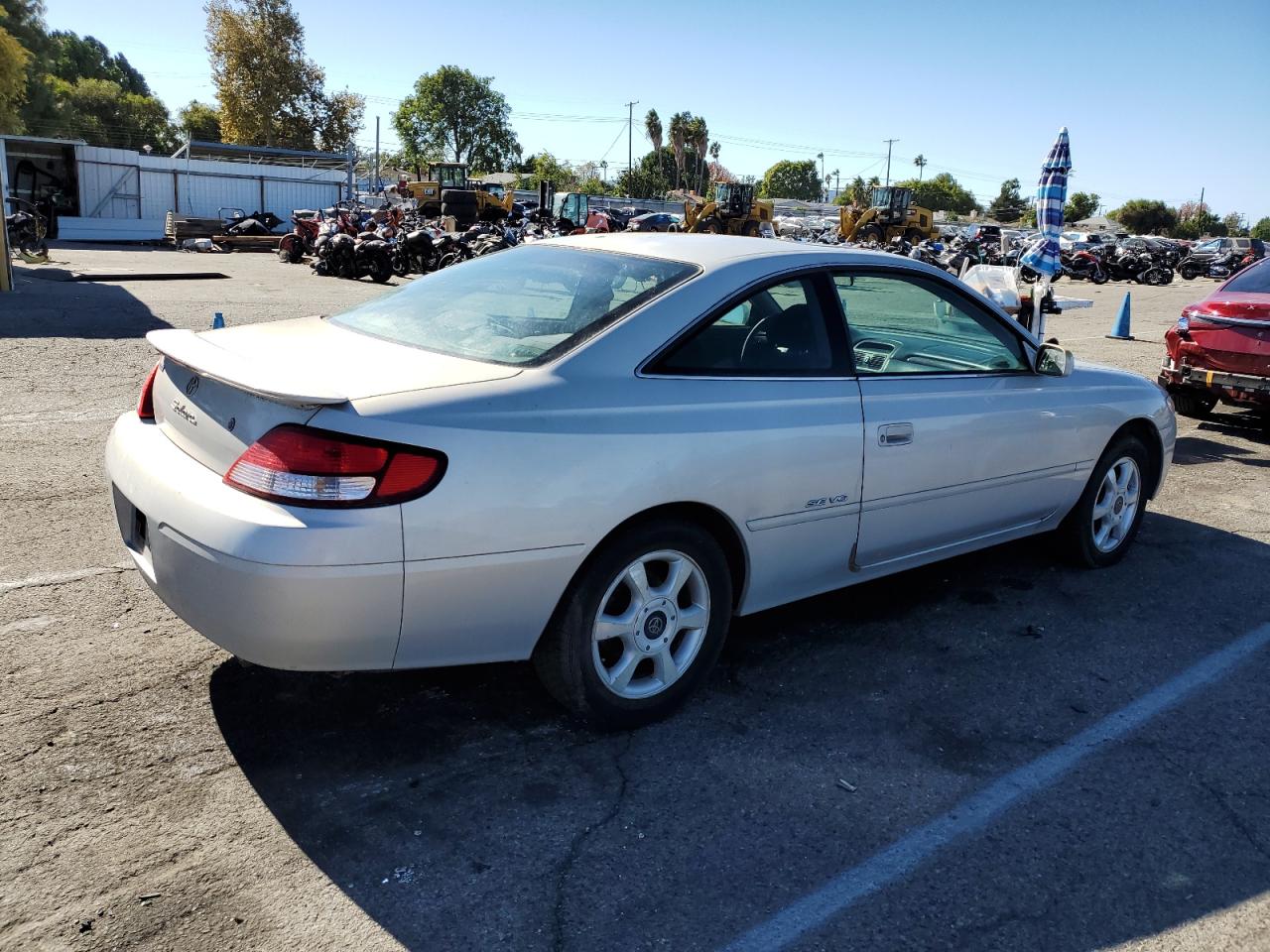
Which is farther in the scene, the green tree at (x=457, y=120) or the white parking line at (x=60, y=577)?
the green tree at (x=457, y=120)

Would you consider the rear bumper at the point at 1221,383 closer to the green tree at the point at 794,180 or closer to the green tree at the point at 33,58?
the green tree at the point at 33,58

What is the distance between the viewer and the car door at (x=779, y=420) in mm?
3199

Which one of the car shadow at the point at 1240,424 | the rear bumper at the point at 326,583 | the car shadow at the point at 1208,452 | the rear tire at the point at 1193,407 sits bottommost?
the car shadow at the point at 1208,452

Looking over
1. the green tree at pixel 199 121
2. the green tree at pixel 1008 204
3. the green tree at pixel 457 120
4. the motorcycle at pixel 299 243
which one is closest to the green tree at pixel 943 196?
the green tree at pixel 1008 204

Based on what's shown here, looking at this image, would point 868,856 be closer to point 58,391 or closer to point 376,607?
point 376,607

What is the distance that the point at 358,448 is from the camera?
2.58 meters

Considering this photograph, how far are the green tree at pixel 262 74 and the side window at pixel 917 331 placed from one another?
6785cm

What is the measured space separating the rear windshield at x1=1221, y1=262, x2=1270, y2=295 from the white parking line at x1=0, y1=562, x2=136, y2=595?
8.82m

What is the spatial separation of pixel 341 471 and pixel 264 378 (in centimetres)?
44

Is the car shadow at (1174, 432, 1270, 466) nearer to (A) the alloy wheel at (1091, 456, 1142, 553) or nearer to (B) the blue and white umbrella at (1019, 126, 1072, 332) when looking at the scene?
(B) the blue and white umbrella at (1019, 126, 1072, 332)

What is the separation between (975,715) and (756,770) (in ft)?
3.06

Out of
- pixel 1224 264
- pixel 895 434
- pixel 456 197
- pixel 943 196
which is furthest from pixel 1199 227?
pixel 895 434

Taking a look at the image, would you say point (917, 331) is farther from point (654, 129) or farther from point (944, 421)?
point (654, 129)

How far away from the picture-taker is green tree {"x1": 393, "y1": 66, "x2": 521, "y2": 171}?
110 meters
